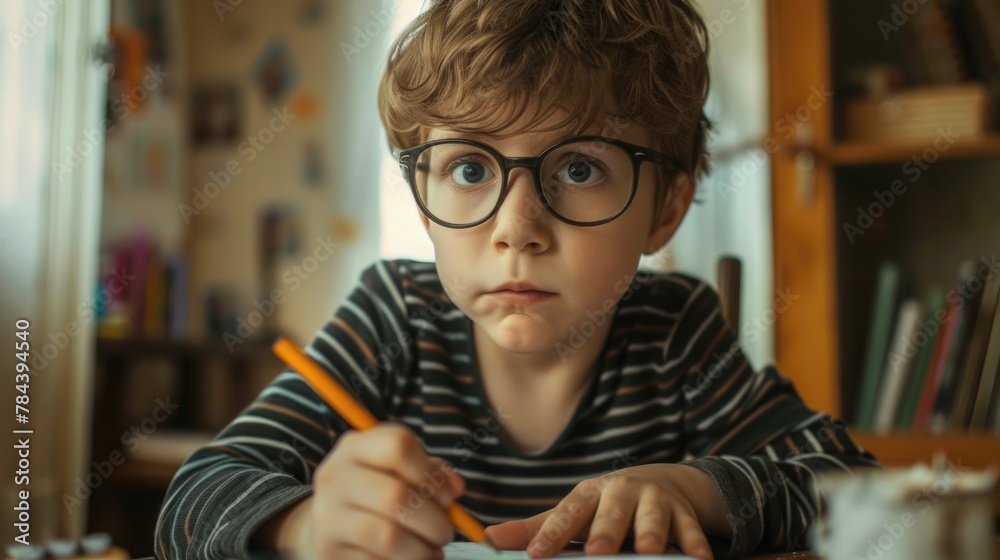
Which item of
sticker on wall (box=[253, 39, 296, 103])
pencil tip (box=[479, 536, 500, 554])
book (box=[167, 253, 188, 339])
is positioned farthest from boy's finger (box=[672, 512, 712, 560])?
sticker on wall (box=[253, 39, 296, 103])

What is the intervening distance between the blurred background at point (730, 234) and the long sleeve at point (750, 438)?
2.84 feet

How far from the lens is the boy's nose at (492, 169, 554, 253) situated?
74cm

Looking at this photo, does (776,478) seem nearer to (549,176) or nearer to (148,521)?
(549,176)

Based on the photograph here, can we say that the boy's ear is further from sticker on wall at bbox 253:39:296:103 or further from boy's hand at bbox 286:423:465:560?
sticker on wall at bbox 253:39:296:103

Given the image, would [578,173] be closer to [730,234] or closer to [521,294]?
[521,294]

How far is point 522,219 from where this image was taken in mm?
744

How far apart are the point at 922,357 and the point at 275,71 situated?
2.10 metres

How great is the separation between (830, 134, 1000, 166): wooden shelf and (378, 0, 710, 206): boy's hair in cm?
127

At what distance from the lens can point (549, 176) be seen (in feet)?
2.56

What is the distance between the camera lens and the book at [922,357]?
1.98m

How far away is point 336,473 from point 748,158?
1.90 meters

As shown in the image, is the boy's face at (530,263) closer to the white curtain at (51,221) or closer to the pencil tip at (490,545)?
the pencil tip at (490,545)

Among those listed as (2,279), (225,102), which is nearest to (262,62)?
(225,102)

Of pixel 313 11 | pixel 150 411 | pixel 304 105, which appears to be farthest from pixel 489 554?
pixel 313 11
